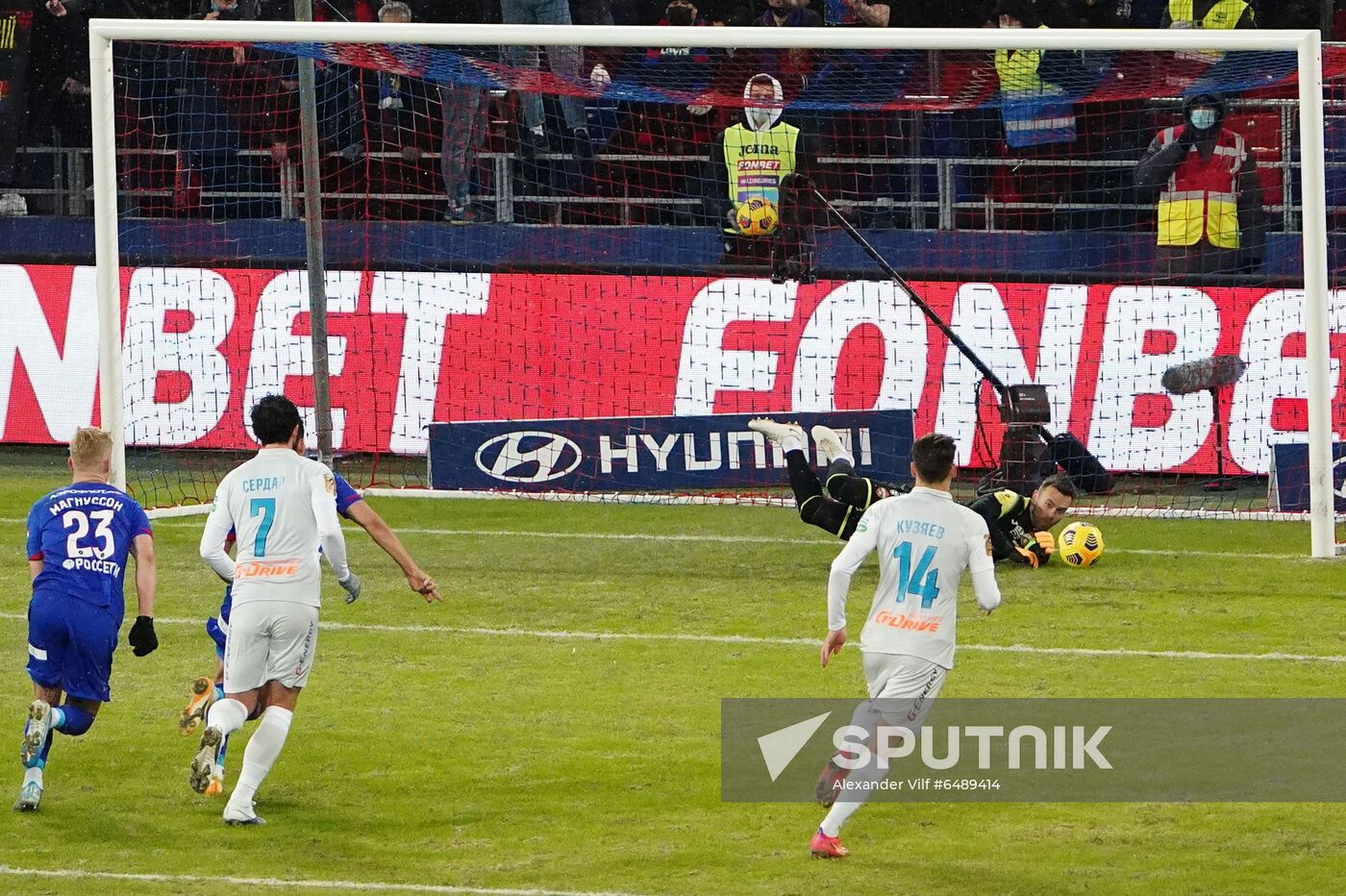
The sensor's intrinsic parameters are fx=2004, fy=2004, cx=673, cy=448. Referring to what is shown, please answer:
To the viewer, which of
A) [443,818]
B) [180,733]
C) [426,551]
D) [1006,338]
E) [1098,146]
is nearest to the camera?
[443,818]

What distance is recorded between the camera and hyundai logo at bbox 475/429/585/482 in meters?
16.6

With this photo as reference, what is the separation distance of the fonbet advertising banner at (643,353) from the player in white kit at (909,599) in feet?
28.3

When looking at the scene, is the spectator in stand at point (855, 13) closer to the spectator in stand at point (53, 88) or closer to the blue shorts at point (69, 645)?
the spectator in stand at point (53, 88)

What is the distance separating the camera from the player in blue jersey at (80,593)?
27.5 ft

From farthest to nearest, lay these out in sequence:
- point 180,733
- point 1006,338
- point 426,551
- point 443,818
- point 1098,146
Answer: point 1098,146 < point 1006,338 < point 426,551 < point 180,733 < point 443,818

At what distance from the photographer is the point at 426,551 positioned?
1447cm

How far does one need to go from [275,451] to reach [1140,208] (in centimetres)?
1136

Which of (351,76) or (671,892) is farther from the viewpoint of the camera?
(351,76)

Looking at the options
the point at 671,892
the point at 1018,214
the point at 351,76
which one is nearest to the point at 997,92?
the point at 1018,214

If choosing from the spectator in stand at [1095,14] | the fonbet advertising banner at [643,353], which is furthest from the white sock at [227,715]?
the spectator in stand at [1095,14]

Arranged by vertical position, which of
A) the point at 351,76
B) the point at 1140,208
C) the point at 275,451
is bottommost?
the point at 275,451

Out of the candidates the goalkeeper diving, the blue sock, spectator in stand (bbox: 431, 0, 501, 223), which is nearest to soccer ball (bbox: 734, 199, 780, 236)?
spectator in stand (bbox: 431, 0, 501, 223)

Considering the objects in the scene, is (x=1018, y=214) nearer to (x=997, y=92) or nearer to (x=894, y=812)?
(x=997, y=92)

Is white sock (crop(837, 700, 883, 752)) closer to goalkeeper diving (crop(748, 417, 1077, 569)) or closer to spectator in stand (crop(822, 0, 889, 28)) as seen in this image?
goalkeeper diving (crop(748, 417, 1077, 569))
